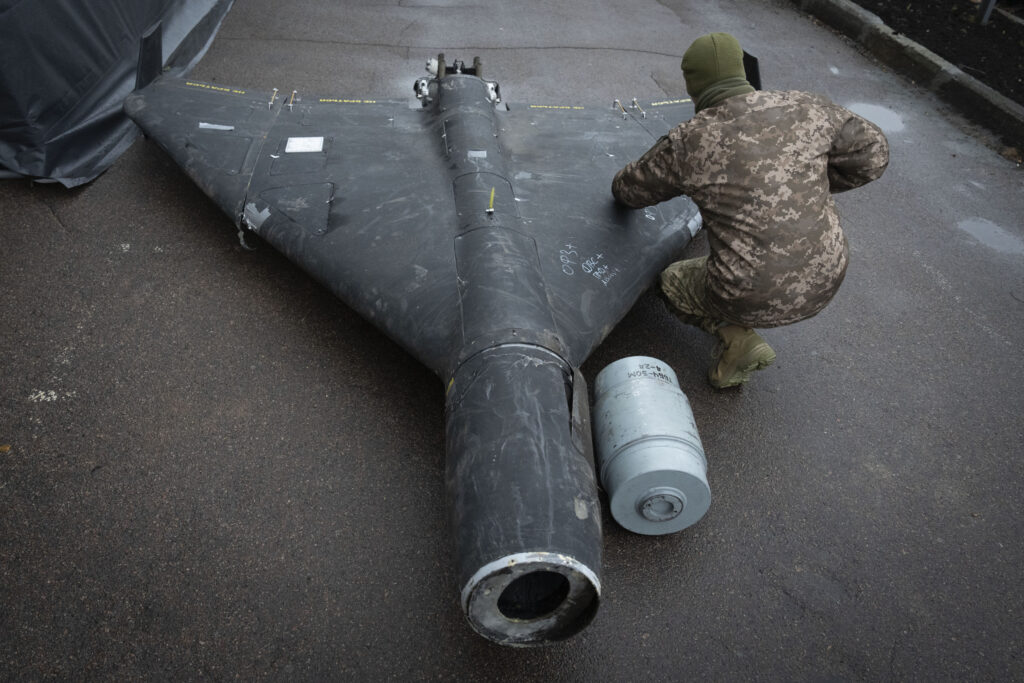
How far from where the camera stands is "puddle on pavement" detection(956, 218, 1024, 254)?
5520 millimetres

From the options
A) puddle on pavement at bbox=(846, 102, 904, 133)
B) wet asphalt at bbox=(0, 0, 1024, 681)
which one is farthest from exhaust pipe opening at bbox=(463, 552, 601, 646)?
puddle on pavement at bbox=(846, 102, 904, 133)

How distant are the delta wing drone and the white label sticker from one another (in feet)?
0.04

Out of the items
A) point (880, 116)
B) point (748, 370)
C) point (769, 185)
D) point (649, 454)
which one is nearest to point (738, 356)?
point (748, 370)

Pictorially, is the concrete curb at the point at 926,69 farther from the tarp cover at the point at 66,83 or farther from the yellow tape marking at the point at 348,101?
the tarp cover at the point at 66,83

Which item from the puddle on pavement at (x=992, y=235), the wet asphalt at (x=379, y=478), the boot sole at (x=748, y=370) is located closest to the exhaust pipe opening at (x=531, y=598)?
the wet asphalt at (x=379, y=478)

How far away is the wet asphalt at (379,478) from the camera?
2.99 meters

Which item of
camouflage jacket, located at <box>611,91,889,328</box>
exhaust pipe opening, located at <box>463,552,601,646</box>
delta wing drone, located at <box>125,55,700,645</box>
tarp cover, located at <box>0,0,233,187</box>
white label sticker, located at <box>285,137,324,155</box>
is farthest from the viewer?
tarp cover, located at <box>0,0,233,187</box>

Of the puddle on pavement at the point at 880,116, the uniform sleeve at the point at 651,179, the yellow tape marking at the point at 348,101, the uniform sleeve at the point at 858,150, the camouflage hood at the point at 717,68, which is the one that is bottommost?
the puddle on pavement at the point at 880,116

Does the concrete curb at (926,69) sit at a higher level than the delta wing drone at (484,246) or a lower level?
lower

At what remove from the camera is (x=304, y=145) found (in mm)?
4523

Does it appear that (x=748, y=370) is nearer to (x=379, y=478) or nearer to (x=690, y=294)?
(x=690, y=294)

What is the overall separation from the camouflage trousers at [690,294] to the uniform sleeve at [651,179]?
0.52 m

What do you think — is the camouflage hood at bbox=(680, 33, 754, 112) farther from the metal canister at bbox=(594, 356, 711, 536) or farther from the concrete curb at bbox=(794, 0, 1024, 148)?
the concrete curb at bbox=(794, 0, 1024, 148)

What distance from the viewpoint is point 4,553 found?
10.1 ft
